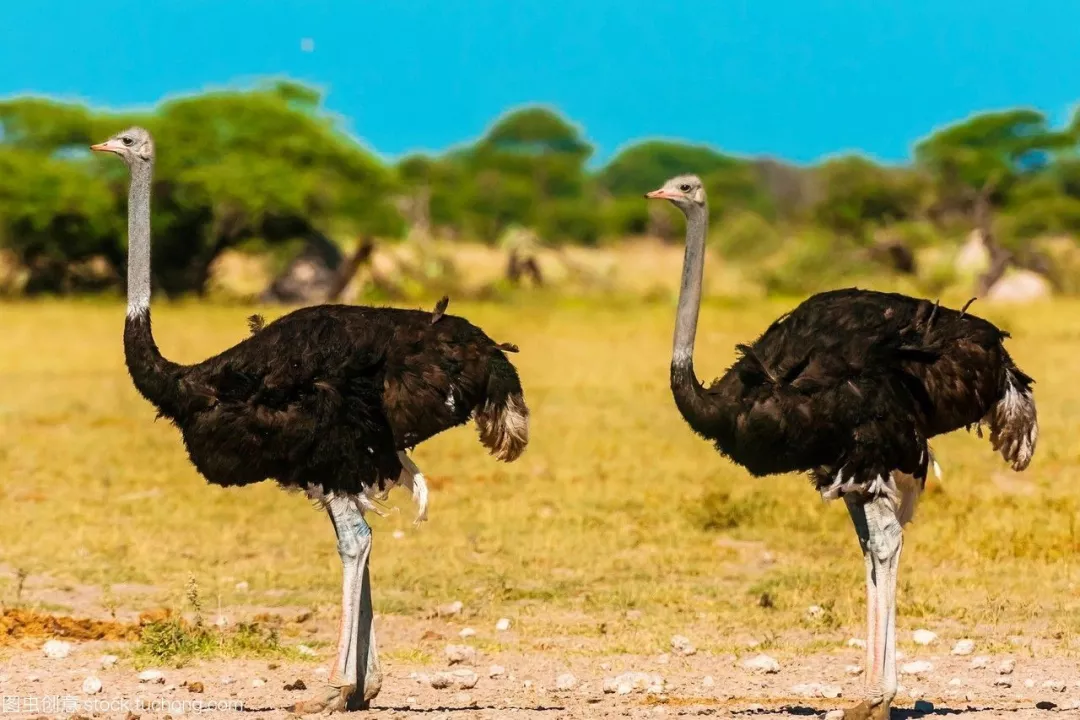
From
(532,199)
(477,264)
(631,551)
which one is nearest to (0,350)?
(631,551)

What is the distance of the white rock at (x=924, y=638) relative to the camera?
6.94 m

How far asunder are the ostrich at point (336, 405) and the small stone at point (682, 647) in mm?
1393

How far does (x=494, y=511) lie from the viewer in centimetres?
993

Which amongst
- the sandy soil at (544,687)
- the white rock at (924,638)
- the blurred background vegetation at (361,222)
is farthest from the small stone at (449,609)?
the blurred background vegetation at (361,222)

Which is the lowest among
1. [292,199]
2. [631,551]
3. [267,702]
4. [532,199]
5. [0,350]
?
[267,702]

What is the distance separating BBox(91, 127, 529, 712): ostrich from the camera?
18.7 ft

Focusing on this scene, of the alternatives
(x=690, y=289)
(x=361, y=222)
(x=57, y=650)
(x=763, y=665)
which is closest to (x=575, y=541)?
(x=763, y=665)

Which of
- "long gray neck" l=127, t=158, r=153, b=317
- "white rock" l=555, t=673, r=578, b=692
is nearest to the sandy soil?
"white rock" l=555, t=673, r=578, b=692

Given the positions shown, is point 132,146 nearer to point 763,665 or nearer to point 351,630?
point 351,630

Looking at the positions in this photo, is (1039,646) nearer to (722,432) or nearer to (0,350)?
(722,432)

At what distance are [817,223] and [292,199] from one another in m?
10.1

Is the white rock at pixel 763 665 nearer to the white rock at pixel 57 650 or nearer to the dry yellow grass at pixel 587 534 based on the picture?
the dry yellow grass at pixel 587 534

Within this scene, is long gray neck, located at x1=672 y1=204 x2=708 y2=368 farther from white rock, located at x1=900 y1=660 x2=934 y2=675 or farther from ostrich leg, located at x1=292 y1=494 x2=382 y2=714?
white rock, located at x1=900 y1=660 x2=934 y2=675

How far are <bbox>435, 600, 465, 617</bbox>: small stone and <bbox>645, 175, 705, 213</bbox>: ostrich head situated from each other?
232 centimetres
